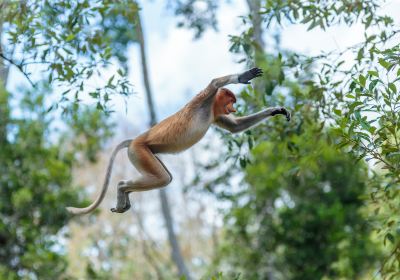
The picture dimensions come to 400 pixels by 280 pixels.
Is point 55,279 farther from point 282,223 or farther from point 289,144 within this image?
point 289,144

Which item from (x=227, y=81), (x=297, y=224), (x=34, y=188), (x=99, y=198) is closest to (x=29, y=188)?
(x=34, y=188)

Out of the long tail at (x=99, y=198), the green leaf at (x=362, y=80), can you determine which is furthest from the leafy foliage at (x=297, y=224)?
the green leaf at (x=362, y=80)

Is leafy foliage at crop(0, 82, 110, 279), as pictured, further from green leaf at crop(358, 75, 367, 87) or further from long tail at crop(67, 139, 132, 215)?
green leaf at crop(358, 75, 367, 87)

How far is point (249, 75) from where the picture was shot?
14.3 ft

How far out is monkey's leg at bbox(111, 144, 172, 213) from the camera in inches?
203

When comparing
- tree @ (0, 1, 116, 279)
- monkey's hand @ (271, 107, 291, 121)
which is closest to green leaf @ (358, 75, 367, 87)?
monkey's hand @ (271, 107, 291, 121)

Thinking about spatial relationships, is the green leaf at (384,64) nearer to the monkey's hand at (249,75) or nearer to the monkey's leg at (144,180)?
the monkey's hand at (249,75)

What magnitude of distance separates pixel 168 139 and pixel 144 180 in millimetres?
397

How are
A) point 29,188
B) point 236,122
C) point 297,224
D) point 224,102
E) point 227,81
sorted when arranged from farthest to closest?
1. point 297,224
2. point 29,188
3. point 236,122
4. point 224,102
5. point 227,81

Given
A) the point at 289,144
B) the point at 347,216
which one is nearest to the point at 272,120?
the point at 289,144

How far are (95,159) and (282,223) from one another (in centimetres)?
390

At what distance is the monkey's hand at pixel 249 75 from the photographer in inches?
170

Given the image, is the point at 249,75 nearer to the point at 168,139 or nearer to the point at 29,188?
the point at 168,139

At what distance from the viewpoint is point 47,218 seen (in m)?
11.0
